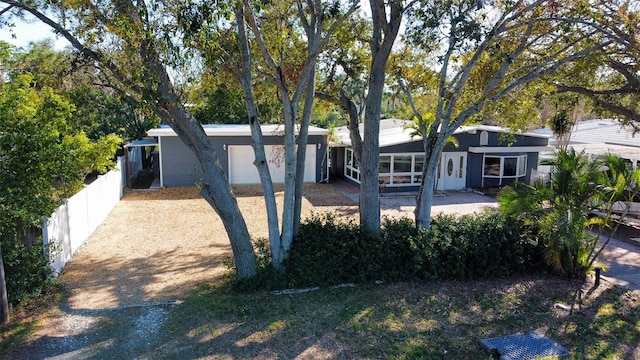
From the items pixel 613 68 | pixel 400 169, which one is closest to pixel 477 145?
pixel 400 169

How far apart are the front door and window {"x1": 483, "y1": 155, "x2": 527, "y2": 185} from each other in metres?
1.29

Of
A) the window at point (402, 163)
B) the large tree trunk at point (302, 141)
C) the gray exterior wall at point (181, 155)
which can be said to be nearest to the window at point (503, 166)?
the window at point (402, 163)

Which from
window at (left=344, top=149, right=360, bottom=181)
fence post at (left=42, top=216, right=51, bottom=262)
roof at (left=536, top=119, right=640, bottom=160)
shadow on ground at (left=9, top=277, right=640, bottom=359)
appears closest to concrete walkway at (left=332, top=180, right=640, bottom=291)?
window at (left=344, top=149, right=360, bottom=181)

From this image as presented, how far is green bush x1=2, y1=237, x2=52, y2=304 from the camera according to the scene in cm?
673

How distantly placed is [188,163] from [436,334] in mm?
16400

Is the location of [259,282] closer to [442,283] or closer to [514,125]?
[442,283]

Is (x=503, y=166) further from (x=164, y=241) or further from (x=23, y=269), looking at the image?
(x=23, y=269)

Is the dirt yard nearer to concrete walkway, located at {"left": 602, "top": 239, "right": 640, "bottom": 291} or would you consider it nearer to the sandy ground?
the sandy ground

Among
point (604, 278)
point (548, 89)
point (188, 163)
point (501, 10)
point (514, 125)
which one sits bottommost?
point (604, 278)

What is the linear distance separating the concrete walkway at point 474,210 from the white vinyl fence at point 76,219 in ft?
30.7

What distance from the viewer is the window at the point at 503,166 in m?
21.8

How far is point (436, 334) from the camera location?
21.2ft

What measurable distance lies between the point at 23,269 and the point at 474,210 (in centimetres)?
1480

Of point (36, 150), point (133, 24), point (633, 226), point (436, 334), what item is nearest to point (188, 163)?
point (36, 150)
